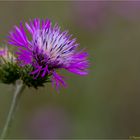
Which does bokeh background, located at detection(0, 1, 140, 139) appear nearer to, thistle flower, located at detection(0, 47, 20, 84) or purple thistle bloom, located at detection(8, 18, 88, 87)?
thistle flower, located at detection(0, 47, 20, 84)

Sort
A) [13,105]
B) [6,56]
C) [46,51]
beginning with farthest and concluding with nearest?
[6,56], [46,51], [13,105]

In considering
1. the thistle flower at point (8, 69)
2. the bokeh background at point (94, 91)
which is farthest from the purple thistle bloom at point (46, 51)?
the bokeh background at point (94, 91)

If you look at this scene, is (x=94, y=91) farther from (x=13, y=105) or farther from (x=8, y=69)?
(x=13, y=105)

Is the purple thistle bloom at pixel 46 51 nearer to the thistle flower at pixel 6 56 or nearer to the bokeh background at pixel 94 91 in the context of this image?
the thistle flower at pixel 6 56

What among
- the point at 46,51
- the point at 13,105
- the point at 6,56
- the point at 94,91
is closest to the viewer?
the point at 13,105

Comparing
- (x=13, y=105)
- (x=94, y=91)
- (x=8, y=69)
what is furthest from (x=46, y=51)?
(x=94, y=91)

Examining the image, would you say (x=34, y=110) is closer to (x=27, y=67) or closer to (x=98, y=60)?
(x=98, y=60)
